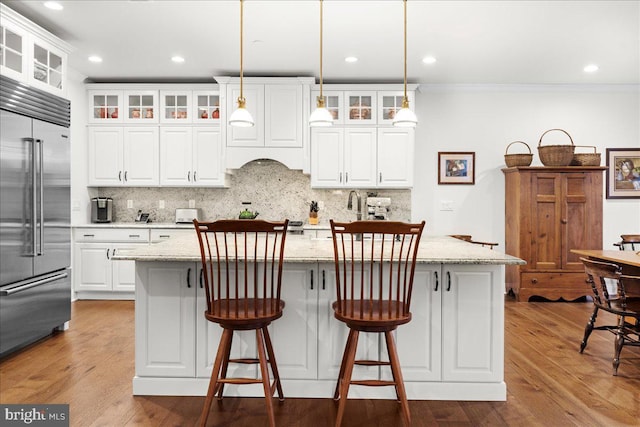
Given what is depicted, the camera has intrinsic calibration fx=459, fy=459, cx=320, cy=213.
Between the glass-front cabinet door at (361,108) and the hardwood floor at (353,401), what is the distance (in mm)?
2902

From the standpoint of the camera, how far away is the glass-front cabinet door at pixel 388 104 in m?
5.50

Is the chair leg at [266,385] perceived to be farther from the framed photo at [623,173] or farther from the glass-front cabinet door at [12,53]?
the framed photo at [623,173]

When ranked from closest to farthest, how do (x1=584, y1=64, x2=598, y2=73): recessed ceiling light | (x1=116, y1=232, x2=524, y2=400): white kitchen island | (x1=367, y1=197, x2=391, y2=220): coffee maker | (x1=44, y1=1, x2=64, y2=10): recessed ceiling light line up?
(x1=116, y1=232, x2=524, y2=400): white kitchen island < (x1=44, y1=1, x2=64, y2=10): recessed ceiling light < (x1=584, y1=64, x2=598, y2=73): recessed ceiling light < (x1=367, y1=197, x2=391, y2=220): coffee maker

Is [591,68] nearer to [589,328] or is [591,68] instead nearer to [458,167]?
[458,167]

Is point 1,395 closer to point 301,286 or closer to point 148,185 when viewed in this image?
point 301,286

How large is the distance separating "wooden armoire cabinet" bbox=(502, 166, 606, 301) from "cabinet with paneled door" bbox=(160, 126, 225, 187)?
362cm

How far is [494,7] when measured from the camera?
11.6 ft

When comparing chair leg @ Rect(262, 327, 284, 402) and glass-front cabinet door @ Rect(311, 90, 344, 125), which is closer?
chair leg @ Rect(262, 327, 284, 402)

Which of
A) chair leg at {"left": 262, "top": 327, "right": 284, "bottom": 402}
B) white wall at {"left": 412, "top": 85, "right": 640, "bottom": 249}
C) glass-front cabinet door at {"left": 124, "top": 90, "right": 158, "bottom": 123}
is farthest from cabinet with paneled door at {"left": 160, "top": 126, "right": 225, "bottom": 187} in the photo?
chair leg at {"left": 262, "top": 327, "right": 284, "bottom": 402}

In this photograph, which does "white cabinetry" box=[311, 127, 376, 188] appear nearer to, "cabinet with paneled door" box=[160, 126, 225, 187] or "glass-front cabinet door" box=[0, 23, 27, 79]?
"cabinet with paneled door" box=[160, 126, 225, 187]

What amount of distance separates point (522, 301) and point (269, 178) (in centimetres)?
340

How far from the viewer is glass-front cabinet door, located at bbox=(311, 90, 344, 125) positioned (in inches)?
217

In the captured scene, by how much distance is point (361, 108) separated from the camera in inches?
218

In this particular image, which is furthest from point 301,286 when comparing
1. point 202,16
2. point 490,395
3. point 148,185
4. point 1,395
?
point 148,185
